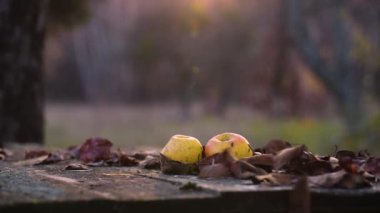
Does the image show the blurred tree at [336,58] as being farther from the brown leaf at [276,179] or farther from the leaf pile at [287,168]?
the brown leaf at [276,179]

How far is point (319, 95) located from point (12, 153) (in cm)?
2651

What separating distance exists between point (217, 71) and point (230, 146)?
29.5 metres

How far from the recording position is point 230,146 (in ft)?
11.4

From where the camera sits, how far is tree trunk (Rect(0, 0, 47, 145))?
6484 mm

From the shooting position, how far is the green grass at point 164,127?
16.9 metres

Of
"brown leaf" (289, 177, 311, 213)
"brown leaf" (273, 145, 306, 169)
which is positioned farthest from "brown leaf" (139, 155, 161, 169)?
"brown leaf" (289, 177, 311, 213)

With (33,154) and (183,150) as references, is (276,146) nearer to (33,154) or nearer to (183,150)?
(183,150)

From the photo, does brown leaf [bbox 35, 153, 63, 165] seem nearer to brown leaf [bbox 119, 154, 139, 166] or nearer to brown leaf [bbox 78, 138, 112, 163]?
brown leaf [bbox 78, 138, 112, 163]

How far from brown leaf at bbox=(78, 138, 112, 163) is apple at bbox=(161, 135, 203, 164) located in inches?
27.9

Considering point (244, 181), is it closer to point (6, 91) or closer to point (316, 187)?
point (316, 187)

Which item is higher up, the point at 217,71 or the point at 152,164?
the point at 217,71

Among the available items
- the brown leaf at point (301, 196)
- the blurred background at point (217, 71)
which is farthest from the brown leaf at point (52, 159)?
the blurred background at point (217, 71)

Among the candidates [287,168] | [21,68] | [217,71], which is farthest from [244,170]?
[217,71]

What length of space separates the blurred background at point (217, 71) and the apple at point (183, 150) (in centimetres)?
509
